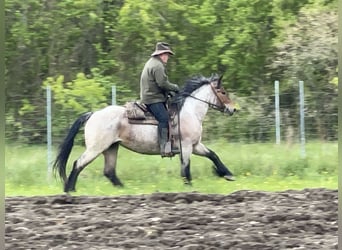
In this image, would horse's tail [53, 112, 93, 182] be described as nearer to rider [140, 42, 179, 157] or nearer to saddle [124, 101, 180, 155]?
saddle [124, 101, 180, 155]

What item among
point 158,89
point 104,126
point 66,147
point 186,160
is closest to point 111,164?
point 104,126

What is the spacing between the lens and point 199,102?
1149 cm

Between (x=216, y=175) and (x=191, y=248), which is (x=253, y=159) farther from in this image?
(x=191, y=248)

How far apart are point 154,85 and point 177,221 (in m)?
3.82

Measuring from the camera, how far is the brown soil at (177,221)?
617 cm

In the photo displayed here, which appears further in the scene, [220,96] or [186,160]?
[220,96]

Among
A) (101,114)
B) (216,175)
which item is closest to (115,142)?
(101,114)

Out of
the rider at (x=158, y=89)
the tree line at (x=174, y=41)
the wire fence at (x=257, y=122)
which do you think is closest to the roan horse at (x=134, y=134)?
the rider at (x=158, y=89)

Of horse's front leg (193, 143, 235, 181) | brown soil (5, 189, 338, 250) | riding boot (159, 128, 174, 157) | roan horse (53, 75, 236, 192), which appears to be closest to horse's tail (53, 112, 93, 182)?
roan horse (53, 75, 236, 192)

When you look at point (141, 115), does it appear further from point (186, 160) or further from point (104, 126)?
point (186, 160)

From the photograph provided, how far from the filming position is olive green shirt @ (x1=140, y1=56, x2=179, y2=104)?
35.4ft

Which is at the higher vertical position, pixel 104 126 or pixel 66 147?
pixel 104 126

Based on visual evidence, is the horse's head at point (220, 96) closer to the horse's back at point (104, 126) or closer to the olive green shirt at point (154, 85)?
the olive green shirt at point (154, 85)

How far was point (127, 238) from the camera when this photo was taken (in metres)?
6.50
